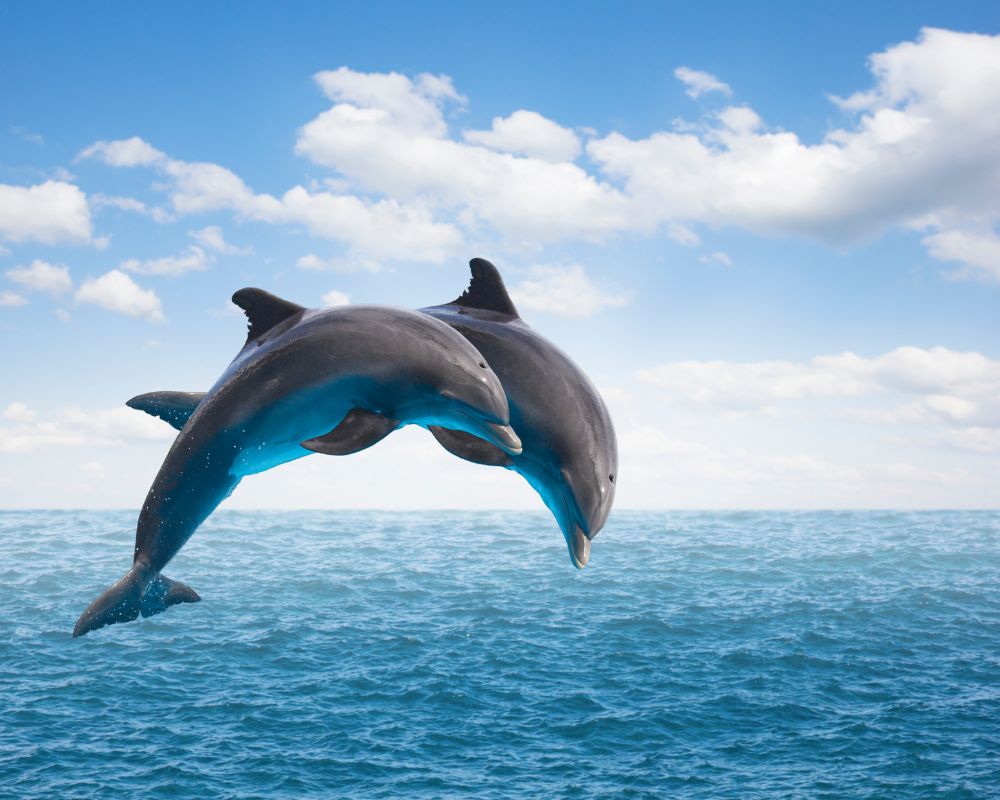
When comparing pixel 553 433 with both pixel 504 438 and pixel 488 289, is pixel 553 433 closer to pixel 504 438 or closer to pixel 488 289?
pixel 504 438

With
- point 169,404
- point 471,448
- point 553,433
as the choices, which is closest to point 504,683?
point 169,404

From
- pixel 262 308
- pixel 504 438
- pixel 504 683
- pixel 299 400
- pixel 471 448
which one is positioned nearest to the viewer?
pixel 504 438

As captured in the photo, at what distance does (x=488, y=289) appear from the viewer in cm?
923

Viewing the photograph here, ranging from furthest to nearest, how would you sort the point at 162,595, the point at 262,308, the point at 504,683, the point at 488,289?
the point at 504,683
the point at 162,595
the point at 488,289
the point at 262,308

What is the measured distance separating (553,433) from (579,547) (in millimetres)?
1239

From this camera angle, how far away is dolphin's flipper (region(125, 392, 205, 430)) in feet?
30.2

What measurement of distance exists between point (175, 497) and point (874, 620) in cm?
7435

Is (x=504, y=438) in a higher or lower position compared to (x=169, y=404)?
lower

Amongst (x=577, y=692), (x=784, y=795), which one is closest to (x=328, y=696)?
(x=577, y=692)

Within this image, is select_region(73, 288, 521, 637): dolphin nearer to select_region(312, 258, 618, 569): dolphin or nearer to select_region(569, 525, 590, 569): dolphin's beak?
select_region(312, 258, 618, 569): dolphin

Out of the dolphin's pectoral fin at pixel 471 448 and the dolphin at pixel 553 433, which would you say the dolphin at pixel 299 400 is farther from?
the dolphin at pixel 553 433

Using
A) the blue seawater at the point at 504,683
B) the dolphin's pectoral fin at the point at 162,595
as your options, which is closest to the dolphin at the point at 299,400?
the dolphin's pectoral fin at the point at 162,595

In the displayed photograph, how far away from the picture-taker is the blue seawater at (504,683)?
4375cm

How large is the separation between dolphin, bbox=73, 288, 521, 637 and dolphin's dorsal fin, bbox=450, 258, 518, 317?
1.39 m
